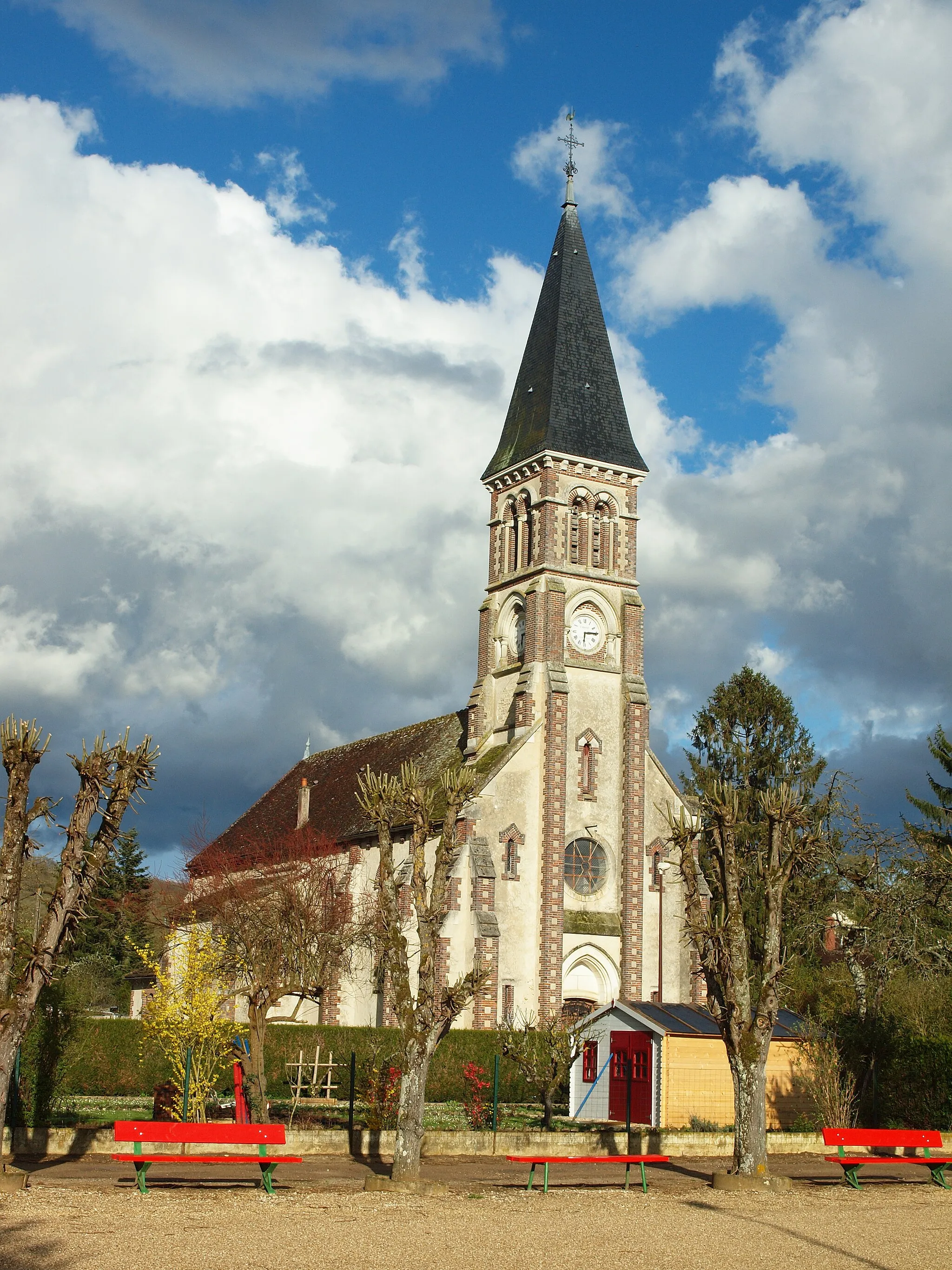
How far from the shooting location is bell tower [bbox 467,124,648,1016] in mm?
41625

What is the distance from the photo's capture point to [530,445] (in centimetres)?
4578

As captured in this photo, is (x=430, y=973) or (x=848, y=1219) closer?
(x=848, y=1219)

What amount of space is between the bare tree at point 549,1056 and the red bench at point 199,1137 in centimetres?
960

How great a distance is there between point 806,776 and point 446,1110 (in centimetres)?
2504

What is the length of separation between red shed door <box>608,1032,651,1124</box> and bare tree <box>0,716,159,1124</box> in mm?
12581

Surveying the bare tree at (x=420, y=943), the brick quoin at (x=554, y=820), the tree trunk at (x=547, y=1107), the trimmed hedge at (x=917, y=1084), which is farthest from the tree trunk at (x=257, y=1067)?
the brick quoin at (x=554, y=820)

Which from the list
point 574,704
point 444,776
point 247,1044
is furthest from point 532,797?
point 444,776

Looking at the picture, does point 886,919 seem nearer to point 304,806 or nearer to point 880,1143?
point 880,1143

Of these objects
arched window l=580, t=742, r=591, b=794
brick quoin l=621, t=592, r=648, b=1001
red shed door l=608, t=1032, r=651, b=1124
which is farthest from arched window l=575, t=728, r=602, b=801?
red shed door l=608, t=1032, r=651, b=1124

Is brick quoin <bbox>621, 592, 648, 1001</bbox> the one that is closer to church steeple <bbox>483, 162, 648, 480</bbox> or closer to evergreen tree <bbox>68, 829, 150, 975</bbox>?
church steeple <bbox>483, 162, 648, 480</bbox>

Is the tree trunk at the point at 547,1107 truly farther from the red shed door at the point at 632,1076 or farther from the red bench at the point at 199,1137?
the red bench at the point at 199,1137

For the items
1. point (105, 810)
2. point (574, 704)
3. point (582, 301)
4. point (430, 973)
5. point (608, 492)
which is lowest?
point (430, 973)

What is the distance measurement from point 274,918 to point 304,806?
1494cm

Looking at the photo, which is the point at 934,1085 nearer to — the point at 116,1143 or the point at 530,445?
the point at 116,1143
